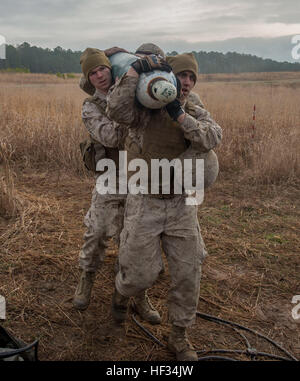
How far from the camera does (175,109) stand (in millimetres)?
1955

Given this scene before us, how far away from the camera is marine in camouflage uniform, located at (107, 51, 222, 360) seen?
203cm

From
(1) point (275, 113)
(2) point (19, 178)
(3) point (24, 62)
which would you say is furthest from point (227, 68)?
(2) point (19, 178)

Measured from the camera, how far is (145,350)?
2545mm

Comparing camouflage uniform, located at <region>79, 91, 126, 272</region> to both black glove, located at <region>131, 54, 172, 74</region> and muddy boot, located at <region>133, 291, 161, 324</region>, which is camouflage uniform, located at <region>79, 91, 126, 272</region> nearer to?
muddy boot, located at <region>133, 291, 161, 324</region>

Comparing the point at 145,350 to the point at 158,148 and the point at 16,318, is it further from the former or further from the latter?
the point at 158,148

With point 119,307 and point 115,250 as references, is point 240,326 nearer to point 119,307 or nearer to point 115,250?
point 119,307

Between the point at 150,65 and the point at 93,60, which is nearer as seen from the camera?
the point at 150,65

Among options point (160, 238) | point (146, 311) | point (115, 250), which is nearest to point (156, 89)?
point (160, 238)

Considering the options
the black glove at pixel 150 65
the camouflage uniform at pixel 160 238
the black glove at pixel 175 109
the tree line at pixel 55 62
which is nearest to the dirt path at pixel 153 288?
the camouflage uniform at pixel 160 238

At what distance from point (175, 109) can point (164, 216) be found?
589mm

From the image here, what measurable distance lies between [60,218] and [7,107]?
16.3 feet

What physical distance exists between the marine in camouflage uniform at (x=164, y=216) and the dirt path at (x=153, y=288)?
1.44ft

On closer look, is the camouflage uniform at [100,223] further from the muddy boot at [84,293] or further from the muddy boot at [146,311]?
the muddy boot at [146,311]

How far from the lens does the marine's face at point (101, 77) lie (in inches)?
97.4
